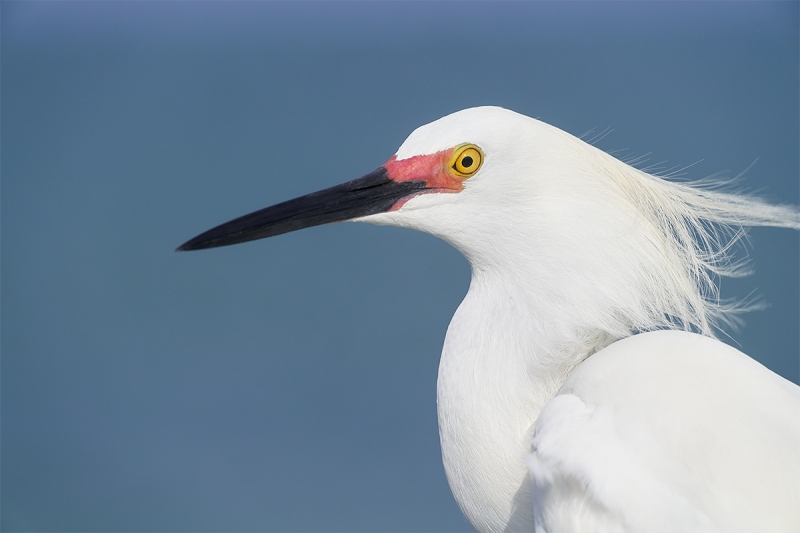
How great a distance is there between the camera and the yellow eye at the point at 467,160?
44.5 inches

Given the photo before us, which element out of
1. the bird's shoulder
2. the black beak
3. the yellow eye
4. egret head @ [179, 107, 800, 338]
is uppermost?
the black beak

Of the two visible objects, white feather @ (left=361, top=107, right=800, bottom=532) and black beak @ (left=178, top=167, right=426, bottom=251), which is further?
black beak @ (left=178, top=167, right=426, bottom=251)

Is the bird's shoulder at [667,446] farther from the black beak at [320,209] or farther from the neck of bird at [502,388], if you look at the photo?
the black beak at [320,209]

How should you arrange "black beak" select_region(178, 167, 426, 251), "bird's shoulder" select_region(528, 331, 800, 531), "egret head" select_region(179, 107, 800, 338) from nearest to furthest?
"bird's shoulder" select_region(528, 331, 800, 531)
"egret head" select_region(179, 107, 800, 338)
"black beak" select_region(178, 167, 426, 251)

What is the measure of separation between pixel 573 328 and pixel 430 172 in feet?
0.99

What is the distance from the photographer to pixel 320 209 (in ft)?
4.02

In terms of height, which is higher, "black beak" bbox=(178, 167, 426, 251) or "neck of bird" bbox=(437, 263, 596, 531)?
"black beak" bbox=(178, 167, 426, 251)

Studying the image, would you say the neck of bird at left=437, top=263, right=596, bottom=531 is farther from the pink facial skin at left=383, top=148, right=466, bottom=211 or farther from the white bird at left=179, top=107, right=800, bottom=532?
the pink facial skin at left=383, top=148, right=466, bottom=211

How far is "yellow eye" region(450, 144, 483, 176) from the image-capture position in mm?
1131

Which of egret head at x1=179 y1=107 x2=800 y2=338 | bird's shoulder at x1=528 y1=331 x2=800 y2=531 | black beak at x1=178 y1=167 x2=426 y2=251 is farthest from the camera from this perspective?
black beak at x1=178 y1=167 x2=426 y2=251

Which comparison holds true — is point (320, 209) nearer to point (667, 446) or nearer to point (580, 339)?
point (580, 339)

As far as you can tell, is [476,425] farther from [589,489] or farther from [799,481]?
[799,481]

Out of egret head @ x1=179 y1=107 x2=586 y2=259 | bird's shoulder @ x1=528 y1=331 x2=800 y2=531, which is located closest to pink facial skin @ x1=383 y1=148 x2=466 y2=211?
egret head @ x1=179 y1=107 x2=586 y2=259

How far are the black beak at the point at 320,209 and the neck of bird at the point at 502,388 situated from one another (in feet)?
0.64
